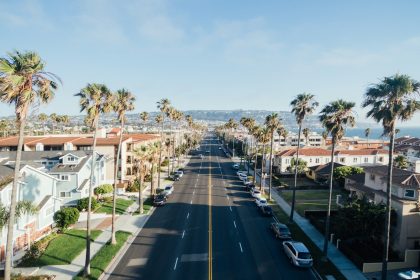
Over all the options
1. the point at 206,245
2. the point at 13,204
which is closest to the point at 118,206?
the point at 206,245

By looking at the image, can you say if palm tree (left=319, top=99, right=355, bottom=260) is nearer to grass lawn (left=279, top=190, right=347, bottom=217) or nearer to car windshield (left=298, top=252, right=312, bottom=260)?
car windshield (left=298, top=252, right=312, bottom=260)

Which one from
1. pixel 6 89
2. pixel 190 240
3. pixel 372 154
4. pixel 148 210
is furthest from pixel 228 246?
pixel 372 154

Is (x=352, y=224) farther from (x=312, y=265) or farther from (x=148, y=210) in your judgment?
(x=148, y=210)

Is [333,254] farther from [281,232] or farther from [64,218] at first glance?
[64,218]

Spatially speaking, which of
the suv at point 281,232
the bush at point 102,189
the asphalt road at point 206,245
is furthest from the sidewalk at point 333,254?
the bush at point 102,189

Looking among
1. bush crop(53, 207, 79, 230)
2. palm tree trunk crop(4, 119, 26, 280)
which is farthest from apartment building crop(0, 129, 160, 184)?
palm tree trunk crop(4, 119, 26, 280)

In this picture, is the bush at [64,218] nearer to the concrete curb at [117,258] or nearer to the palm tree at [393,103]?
the concrete curb at [117,258]
